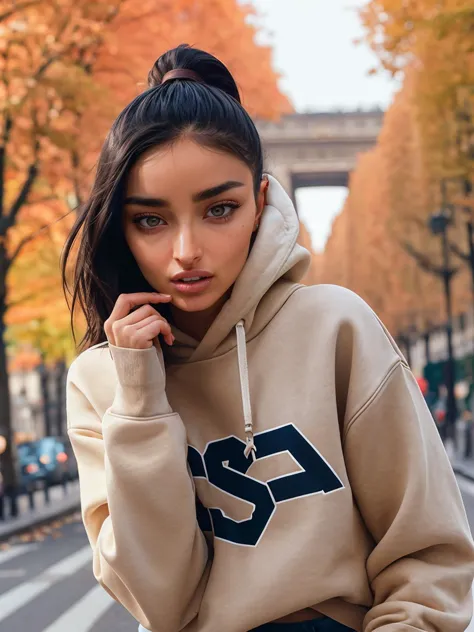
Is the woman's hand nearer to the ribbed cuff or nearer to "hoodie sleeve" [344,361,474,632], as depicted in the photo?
the ribbed cuff

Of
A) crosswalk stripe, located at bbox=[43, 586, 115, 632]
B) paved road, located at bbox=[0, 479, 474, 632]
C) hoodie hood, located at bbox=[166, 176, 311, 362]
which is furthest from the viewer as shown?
paved road, located at bbox=[0, 479, 474, 632]

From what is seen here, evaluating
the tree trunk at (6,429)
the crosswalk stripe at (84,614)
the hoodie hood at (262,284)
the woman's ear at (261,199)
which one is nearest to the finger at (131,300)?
the hoodie hood at (262,284)

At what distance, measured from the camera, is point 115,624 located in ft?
22.1

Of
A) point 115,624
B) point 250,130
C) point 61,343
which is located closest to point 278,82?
point 61,343

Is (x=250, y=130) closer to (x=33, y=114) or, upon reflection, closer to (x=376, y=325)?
(x=376, y=325)

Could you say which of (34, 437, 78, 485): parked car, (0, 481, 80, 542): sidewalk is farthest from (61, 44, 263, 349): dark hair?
(34, 437, 78, 485): parked car

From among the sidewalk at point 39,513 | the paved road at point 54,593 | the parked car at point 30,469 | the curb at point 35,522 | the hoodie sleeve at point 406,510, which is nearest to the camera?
the hoodie sleeve at point 406,510

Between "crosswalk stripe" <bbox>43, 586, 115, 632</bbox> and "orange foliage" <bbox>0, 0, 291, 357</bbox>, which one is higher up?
"orange foliage" <bbox>0, 0, 291, 357</bbox>

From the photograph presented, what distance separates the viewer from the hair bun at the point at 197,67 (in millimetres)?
1897

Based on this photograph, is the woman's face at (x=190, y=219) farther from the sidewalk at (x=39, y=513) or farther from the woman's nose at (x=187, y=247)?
the sidewalk at (x=39, y=513)

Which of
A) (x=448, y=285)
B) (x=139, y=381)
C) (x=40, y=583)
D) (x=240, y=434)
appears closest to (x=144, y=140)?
(x=139, y=381)

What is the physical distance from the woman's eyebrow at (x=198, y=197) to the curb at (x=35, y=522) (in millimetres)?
11723

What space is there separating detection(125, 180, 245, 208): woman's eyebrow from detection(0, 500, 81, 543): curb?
11723 millimetres

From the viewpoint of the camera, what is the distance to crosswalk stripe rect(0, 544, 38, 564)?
11104 millimetres
